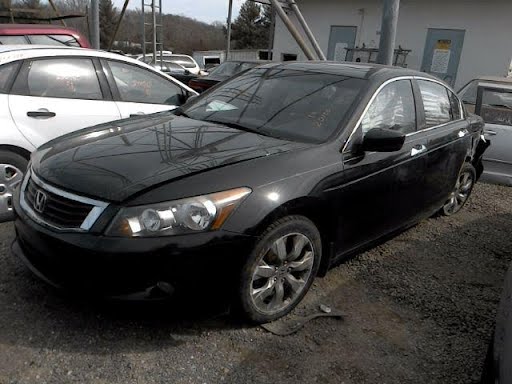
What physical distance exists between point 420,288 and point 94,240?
2411mm

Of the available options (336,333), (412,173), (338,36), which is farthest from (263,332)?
(338,36)

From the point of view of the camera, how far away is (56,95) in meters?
4.35

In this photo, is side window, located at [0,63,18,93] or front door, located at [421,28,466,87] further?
front door, located at [421,28,466,87]

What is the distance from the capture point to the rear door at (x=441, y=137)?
4.11 m

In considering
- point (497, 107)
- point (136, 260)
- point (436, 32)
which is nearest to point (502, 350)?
point (136, 260)

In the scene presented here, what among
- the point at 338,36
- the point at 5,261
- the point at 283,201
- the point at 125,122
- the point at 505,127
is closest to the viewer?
the point at 283,201

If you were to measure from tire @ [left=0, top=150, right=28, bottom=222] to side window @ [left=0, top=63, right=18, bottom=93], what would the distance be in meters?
0.54

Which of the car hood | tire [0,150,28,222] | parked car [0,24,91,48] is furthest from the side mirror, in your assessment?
parked car [0,24,91,48]

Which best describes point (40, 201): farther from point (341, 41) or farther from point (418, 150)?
point (341, 41)

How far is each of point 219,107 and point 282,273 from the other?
150cm

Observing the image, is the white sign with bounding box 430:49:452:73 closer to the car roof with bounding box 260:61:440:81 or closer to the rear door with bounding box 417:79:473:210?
the rear door with bounding box 417:79:473:210

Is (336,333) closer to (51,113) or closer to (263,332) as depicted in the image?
(263,332)

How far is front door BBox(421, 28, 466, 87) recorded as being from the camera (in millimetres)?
14891

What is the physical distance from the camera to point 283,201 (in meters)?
2.71
